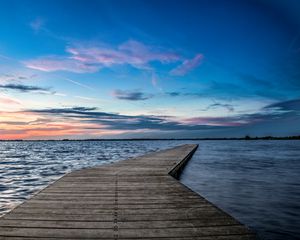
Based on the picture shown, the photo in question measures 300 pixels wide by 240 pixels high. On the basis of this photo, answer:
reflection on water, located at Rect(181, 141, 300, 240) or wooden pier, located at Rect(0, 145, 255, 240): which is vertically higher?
wooden pier, located at Rect(0, 145, 255, 240)

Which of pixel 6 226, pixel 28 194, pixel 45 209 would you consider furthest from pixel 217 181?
pixel 6 226

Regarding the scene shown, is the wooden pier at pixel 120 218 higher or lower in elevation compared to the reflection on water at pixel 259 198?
higher

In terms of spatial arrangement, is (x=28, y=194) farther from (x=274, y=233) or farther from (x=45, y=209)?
(x=274, y=233)

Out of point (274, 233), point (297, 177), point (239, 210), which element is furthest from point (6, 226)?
point (297, 177)

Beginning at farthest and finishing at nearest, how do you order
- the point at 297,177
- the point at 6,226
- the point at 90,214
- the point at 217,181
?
the point at 297,177, the point at 217,181, the point at 90,214, the point at 6,226

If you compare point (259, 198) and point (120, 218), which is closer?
point (120, 218)

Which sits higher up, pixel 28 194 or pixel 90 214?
pixel 90 214

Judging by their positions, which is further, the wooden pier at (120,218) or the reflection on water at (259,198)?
the reflection on water at (259,198)

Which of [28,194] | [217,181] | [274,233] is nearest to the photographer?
[274,233]

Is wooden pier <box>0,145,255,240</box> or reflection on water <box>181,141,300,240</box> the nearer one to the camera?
wooden pier <box>0,145,255,240</box>

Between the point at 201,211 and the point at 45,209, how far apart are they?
9.81ft

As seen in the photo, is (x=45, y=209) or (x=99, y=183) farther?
(x=99, y=183)

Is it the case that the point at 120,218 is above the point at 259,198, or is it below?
above

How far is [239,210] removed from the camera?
946cm
